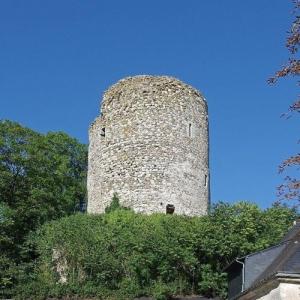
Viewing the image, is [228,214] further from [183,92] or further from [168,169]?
[183,92]

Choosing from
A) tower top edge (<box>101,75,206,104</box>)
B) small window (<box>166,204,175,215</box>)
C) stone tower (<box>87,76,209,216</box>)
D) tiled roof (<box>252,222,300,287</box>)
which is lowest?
tiled roof (<box>252,222,300,287</box>)

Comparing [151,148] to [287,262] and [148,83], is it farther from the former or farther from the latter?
[287,262]

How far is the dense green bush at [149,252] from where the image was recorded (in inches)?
868

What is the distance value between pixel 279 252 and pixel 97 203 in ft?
42.2

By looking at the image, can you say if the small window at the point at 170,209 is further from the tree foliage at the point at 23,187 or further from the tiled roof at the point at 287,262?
the tiled roof at the point at 287,262

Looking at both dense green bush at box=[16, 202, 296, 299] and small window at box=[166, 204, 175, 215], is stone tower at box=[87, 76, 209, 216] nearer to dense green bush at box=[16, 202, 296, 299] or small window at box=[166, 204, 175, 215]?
small window at box=[166, 204, 175, 215]

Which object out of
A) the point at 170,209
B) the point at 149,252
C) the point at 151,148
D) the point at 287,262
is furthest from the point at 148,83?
the point at 287,262

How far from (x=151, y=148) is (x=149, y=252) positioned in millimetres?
6751

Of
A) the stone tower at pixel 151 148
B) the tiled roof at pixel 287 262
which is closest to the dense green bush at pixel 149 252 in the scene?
the stone tower at pixel 151 148

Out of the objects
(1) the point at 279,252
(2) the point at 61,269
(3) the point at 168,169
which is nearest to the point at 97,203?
(3) the point at 168,169

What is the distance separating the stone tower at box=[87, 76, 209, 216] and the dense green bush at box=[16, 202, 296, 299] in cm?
282

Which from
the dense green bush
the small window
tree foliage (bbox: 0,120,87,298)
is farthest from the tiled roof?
tree foliage (bbox: 0,120,87,298)

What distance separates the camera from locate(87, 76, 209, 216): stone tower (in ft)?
90.6

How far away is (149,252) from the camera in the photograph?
22375 millimetres
